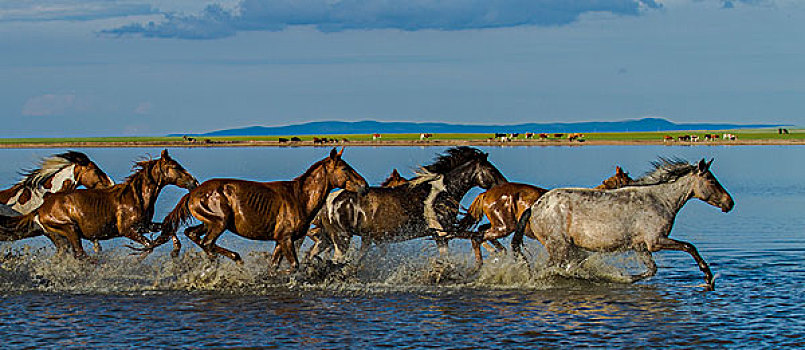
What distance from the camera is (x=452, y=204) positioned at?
14.9m

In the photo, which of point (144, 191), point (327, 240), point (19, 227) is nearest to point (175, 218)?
point (144, 191)

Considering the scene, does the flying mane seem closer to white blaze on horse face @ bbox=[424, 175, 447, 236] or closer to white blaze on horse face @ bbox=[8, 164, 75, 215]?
white blaze on horse face @ bbox=[424, 175, 447, 236]

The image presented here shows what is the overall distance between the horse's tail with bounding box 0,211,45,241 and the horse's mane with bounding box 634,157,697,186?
25.0ft

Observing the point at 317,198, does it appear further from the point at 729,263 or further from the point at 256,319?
the point at 729,263

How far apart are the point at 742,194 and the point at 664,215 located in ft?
63.3

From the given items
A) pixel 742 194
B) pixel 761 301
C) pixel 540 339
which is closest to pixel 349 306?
pixel 540 339

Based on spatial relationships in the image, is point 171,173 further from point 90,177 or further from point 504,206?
point 504,206

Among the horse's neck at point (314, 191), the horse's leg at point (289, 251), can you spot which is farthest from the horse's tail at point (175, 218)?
the horse's neck at point (314, 191)

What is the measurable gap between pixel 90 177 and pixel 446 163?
5196mm

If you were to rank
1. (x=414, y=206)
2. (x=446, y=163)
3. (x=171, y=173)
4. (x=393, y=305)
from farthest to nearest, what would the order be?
1. (x=446, y=163)
2. (x=414, y=206)
3. (x=171, y=173)
4. (x=393, y=305)

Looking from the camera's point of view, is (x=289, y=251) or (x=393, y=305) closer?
(x=393, y=305)

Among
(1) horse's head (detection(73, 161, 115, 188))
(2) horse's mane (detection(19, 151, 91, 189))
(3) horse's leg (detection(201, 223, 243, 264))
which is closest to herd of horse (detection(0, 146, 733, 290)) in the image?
(3) horse's leg (detection(201, 223, 243, 264))

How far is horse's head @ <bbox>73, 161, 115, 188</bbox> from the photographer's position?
16141mm

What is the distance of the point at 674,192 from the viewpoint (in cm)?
1348
